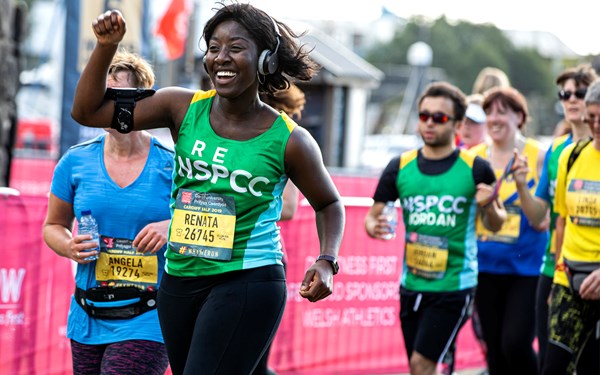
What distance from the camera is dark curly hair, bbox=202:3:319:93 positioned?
4.10m

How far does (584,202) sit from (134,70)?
2801mm

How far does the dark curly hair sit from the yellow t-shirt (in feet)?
7.95

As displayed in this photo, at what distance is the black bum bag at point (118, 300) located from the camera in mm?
4816

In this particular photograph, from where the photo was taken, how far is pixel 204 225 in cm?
407

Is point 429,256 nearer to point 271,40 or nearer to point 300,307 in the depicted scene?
point 300,307

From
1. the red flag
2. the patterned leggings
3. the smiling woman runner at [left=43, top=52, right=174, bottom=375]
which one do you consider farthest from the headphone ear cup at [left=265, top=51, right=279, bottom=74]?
the red flag

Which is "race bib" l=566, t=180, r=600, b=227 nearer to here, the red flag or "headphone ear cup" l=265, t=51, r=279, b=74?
"headphone ear cup" l=265, t=51, r=279, b=74

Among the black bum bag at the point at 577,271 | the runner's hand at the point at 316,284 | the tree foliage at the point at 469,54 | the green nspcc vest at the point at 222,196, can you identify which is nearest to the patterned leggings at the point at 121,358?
the green nspcc vest at the point at 222,196

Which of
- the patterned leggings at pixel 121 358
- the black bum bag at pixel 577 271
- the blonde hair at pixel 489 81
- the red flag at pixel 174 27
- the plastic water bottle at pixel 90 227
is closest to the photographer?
the patterned leggings at pixel 121 358

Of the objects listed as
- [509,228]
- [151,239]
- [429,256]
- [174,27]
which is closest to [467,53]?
[174,27]

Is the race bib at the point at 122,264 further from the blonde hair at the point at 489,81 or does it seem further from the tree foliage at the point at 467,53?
the tree foliage at the point at 467,53

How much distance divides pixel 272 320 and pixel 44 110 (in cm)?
3299

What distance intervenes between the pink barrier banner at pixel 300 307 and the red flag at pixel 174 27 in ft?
29.4

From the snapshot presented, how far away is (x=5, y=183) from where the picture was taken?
34.0ft
